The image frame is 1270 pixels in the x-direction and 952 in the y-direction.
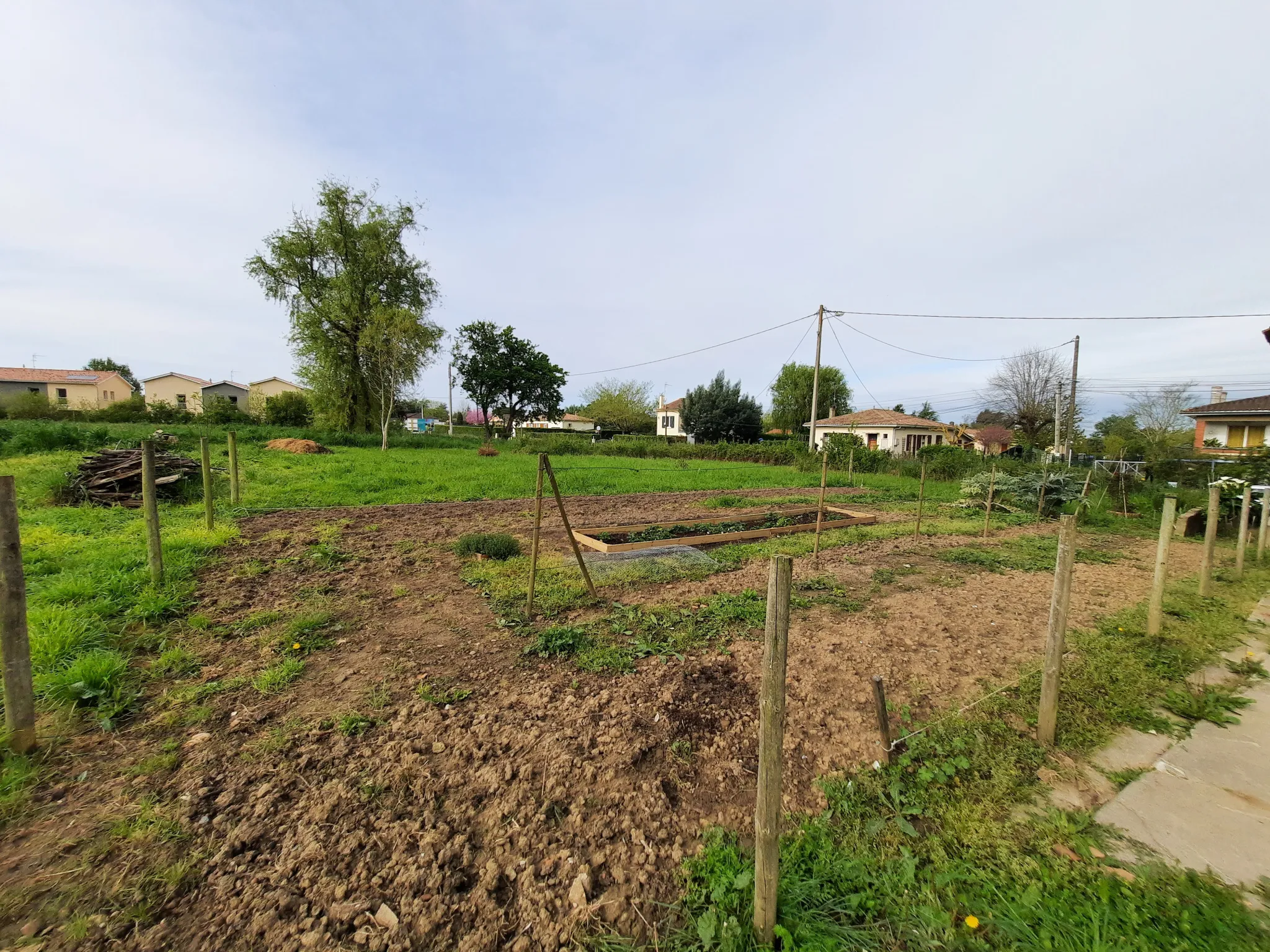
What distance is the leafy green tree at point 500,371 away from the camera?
44.2 meters

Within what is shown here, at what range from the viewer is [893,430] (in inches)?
1393

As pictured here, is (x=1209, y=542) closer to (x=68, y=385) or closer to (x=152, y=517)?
(x=152, y=517)

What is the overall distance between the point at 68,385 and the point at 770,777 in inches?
2565

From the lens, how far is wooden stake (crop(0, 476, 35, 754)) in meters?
2.28

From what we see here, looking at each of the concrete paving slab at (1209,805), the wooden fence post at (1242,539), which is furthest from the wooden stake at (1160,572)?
the wooden fence post at (1242,539)

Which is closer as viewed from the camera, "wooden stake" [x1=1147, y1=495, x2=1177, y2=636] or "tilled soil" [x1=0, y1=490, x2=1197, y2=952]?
"tilled soil" [x1=0, y1=490, x2=1197, y2=952]

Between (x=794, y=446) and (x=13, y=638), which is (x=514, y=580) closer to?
(x=13, y=638)

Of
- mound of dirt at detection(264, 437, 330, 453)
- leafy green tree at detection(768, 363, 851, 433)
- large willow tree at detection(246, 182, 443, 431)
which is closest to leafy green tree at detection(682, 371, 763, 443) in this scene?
Answer: leafy green tree at detection(768, 363, 851, 433)

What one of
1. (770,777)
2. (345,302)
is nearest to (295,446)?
(345,302)

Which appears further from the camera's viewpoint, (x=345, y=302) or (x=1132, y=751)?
(x=345, y=302)

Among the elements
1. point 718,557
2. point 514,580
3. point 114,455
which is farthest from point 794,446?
point 114,455

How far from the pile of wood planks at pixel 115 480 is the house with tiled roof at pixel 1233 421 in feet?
86.9

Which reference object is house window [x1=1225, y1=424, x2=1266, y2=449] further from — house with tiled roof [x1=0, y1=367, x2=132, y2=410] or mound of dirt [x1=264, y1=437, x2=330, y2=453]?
house with tiled roof [x1=0, y1=367, x2=132, y2=410]

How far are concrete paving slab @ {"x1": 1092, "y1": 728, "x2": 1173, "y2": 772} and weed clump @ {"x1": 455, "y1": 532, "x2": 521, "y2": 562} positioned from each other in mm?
5432
